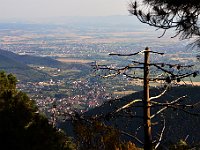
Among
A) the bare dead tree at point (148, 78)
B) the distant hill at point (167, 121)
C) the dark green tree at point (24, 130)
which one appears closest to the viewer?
the bare dead tree at point (148, 78)

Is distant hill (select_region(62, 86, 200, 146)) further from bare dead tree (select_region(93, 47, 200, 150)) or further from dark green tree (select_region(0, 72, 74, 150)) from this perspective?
dark green tree (select_region(0, 72, 74, 150))

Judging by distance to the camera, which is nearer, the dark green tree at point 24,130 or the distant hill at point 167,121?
the distant hill at point 167,121

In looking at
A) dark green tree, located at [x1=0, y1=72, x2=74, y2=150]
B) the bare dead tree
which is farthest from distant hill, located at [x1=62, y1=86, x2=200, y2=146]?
dark green tree, located at [x1=0, y1=72, x2=74, y2=150]

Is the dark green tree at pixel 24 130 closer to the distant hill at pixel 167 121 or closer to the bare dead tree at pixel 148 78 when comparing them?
the distant hill at pixel 167 121

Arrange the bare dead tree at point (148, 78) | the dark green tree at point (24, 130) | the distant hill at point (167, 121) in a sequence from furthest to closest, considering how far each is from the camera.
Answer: the dark green tree at point (24, 130), the distant hill at point (167, 121), the bare dead tree at point (148, 78)

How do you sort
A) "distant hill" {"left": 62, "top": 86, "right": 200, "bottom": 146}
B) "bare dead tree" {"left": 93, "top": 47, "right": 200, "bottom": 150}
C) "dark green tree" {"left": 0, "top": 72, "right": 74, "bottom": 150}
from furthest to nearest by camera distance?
1. "dark green tree" {"left": 0, "top": 72, "right": 74, "bottom": 150}
2. "distant hill" {"left": 62, "top": 86, "right": 200, "bottom": 146}
3. "bare dead tree" {"left": 93, "top": 47, "right": 200, "bottom": 150}

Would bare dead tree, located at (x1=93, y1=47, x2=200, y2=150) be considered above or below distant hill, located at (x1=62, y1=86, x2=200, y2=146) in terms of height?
above

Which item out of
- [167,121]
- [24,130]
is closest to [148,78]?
[167,121]

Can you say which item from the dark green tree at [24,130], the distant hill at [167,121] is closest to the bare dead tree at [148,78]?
the distant hill at [167,121]
